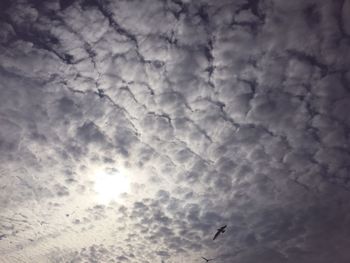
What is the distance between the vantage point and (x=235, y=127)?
8.80m

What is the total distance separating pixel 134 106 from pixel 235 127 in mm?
3325

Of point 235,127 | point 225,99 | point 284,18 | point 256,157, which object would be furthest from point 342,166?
point 284,18

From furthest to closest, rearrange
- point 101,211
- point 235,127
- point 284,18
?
1. point 101,211
2. point 235,127
3. point 284,18

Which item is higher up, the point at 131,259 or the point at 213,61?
the point at 213,61

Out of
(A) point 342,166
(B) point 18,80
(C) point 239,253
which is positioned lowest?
(C) point 239,253

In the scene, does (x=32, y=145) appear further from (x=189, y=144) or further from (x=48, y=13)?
(x=189, y=144)

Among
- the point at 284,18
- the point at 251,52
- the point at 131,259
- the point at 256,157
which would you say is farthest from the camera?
the point at 131,259

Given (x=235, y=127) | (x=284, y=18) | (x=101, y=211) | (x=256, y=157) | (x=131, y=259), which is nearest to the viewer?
(x=284, y=18)

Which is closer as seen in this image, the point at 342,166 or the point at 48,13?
the point at 48,13

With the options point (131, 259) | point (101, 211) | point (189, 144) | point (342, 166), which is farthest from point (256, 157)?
point (131, 259)

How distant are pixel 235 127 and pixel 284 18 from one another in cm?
358

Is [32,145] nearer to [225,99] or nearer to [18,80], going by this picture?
[18,80]

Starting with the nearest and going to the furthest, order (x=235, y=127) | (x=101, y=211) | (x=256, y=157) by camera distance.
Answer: (x=235, y=127)
(x=256, y=157)
(x=101, y=211)

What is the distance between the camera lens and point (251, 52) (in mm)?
7031
